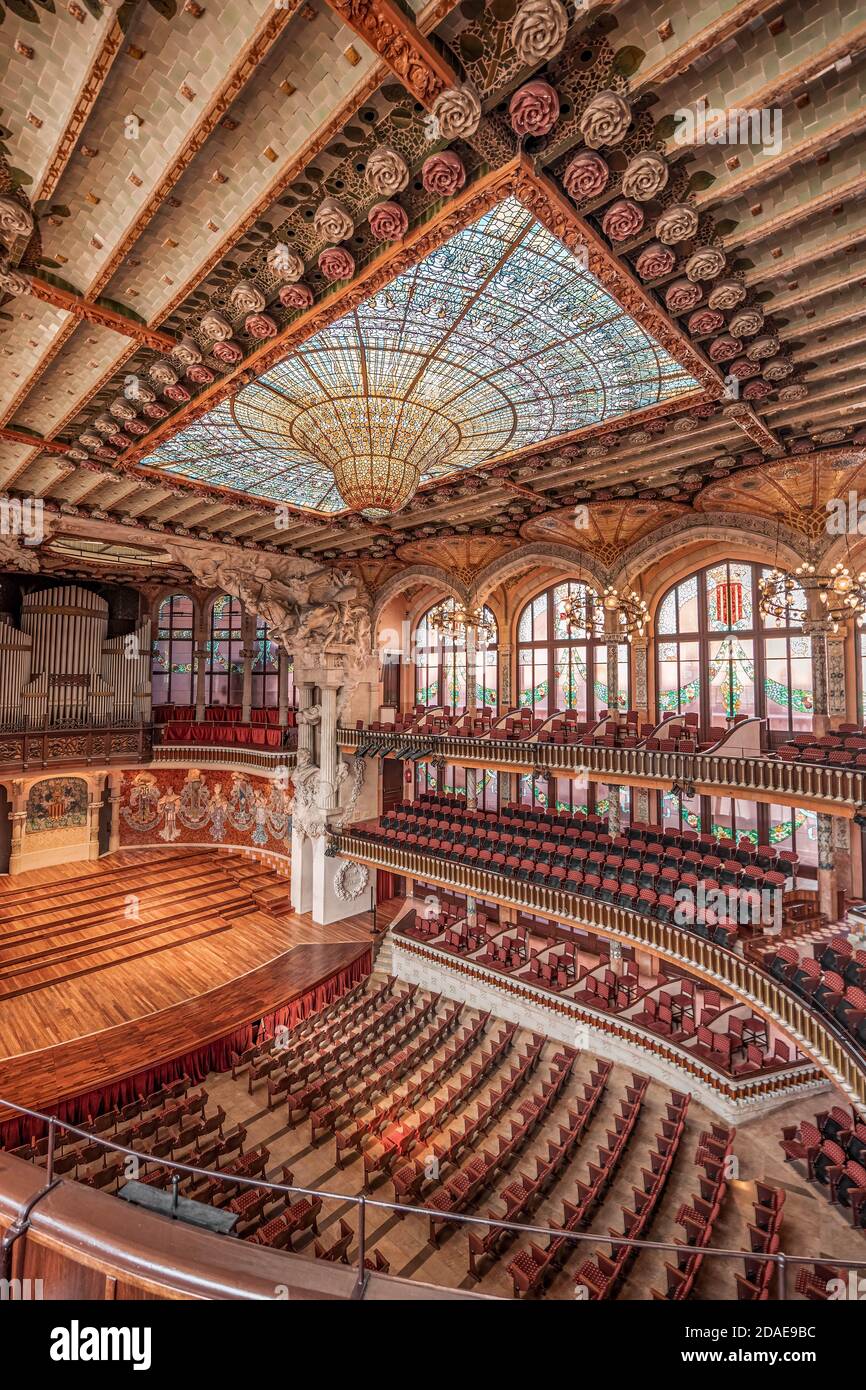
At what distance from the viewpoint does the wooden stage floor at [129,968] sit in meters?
10.2

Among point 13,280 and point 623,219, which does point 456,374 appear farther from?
point 13,280

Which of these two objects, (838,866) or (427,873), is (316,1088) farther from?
(838,866)

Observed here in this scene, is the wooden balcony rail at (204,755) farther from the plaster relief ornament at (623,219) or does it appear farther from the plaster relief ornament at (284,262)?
the plaster relief ornament at (623,219)

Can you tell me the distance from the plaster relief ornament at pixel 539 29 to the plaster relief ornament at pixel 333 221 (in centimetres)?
180

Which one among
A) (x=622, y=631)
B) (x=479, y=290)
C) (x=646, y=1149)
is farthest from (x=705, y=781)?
(x=479, y=290)

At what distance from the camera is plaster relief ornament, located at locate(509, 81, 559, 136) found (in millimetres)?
3594

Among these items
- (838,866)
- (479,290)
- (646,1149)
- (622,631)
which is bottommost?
(646,1149)

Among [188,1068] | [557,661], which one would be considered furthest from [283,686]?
[188,1068]

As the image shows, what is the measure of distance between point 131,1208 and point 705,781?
33.7 ft

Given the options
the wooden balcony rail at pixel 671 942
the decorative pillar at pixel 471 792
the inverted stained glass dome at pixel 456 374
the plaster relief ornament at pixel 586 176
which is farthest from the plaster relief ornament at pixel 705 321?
the decorative pillar at pixel 471 792

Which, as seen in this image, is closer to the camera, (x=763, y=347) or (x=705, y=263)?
(x=705, y=263)

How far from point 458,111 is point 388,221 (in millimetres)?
1120

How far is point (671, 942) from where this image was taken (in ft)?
34.1

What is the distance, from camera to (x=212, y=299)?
592 centimetres
